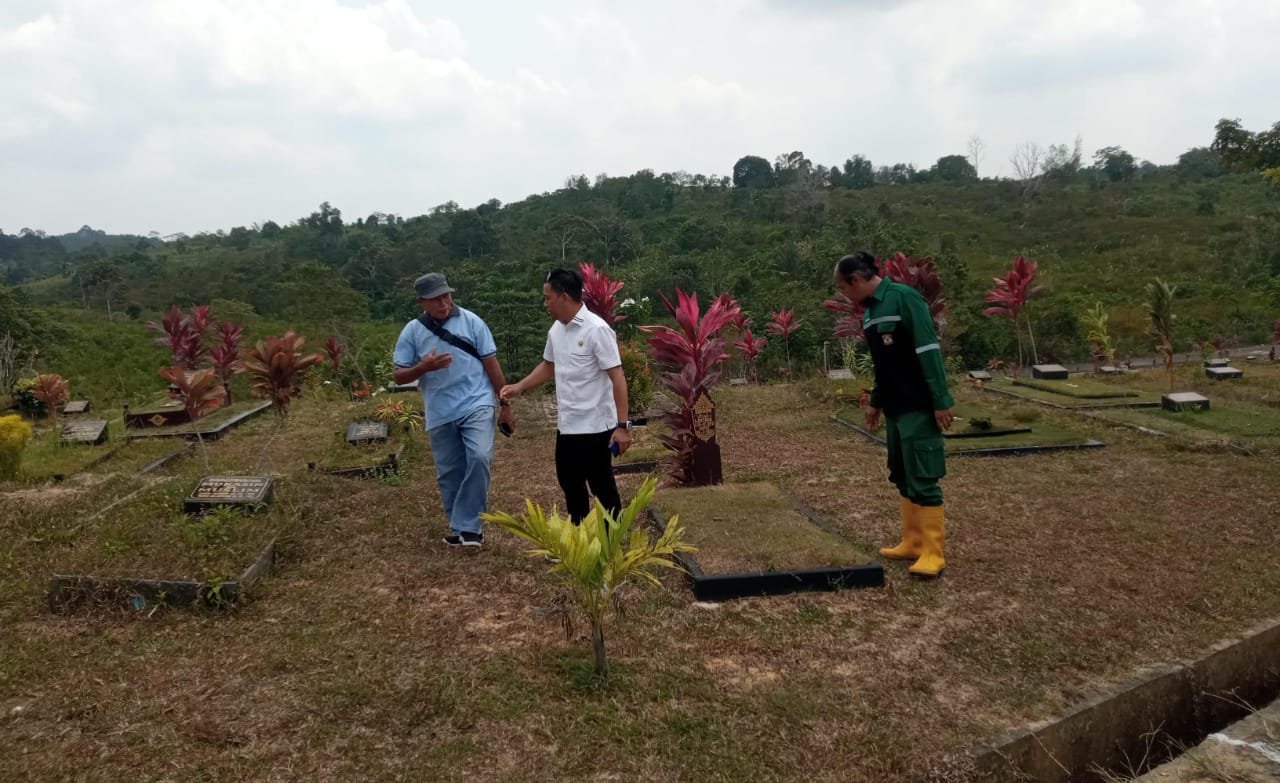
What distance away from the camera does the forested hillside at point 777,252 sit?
79.8 feet

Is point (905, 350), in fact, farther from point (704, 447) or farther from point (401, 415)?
point (401, 415)

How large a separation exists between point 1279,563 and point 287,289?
32355mm

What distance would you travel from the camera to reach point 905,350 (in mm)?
4055

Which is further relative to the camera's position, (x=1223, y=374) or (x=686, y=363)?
(x=1223, y=374)

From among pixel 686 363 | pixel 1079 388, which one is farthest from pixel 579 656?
pixel 1079 388

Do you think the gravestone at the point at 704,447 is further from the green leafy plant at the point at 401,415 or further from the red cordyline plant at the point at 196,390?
the green leafy plant at the point at 401,415

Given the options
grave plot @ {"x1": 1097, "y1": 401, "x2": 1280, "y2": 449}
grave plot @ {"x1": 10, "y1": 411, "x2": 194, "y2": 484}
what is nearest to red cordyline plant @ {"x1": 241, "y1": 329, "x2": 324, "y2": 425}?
grave plot @ {"x1": 10, "y1": 411, "x2": 194, "y2": 484}

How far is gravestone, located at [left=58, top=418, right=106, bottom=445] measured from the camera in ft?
27.3

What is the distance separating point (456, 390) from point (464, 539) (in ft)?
2.89

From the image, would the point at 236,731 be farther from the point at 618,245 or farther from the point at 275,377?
the point at 618,245

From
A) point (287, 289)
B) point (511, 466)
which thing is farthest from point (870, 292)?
point (287, 289)

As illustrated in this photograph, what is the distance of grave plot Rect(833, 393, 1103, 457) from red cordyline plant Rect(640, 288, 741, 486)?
1.81m

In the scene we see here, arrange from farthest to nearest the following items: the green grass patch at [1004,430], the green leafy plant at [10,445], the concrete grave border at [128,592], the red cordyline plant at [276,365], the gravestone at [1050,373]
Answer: the gravestone at [1050,373] → the green grass patch at [1004,430] → the green leafy plant at [10,445] → the red cordyline plant at [276,365] → the concrete grave border at [128,592]

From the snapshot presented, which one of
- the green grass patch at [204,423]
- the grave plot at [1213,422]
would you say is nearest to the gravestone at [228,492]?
the green grass patch at [204,423]
